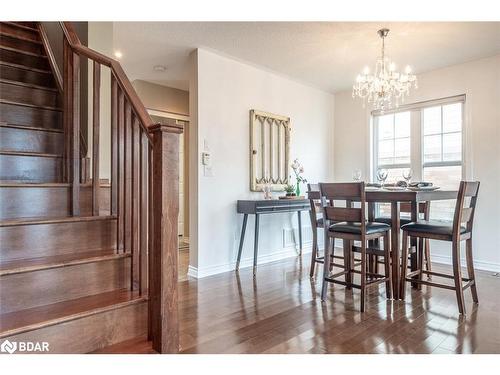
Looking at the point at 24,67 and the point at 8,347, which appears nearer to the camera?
the point at 8,347

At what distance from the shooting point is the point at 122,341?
1730mm

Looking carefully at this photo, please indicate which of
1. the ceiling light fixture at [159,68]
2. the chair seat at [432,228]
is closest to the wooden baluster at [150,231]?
the chair seat at [432,228]

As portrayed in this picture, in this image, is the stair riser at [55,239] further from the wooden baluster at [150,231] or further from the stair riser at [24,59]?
the stair riser at [24,59]

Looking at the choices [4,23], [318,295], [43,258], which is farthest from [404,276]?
[4,23]

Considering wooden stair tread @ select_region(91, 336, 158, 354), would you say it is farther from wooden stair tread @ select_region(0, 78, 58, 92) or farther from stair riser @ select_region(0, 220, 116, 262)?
wooden stair tread @ select_region(0, 78, 58, 92)

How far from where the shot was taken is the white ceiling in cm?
311

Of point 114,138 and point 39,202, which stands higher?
point 114,138

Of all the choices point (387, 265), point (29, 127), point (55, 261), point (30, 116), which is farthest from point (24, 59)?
point (387, 265)

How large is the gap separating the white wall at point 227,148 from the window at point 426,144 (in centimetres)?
138

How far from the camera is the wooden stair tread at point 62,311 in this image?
1.45 metres

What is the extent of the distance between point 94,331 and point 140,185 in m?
0.79

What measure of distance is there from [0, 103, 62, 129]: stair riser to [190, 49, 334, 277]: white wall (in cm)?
137

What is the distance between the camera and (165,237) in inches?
66.2

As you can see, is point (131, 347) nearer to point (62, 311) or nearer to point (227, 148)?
point (62, 311)
